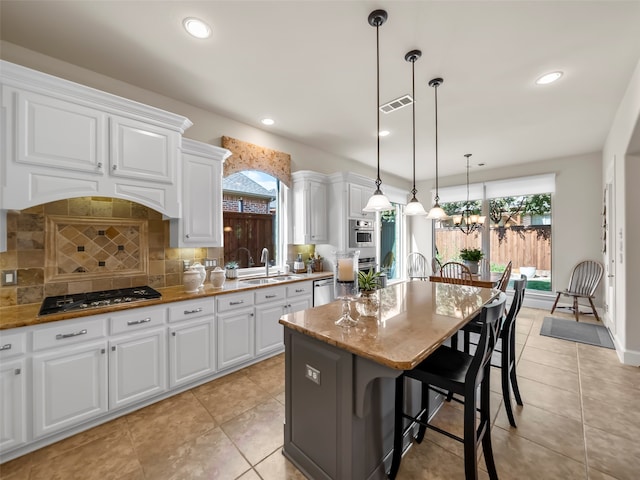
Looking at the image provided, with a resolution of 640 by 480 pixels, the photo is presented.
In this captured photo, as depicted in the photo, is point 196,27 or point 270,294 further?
point 270,294

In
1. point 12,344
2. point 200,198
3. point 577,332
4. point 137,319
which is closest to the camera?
point 12,344

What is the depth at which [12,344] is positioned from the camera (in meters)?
1.67

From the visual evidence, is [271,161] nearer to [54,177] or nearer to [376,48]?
[376,48]

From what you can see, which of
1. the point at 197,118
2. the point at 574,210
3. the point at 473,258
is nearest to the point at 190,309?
the point at 197,118

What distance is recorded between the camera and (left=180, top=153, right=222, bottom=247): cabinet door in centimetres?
276

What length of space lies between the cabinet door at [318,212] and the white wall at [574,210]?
4.25m

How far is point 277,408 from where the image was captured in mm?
2221

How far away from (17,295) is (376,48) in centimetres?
346

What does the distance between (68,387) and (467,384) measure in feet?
8.48

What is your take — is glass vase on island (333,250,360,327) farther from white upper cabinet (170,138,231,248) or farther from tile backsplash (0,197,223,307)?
tile backsplash (0,197,223,307)

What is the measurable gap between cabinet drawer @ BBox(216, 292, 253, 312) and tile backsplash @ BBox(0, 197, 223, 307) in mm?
678

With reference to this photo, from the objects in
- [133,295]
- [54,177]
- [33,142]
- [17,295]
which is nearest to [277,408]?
[133,295]

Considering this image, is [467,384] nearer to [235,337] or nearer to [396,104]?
[235,337]

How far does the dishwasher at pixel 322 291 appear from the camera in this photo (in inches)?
144
